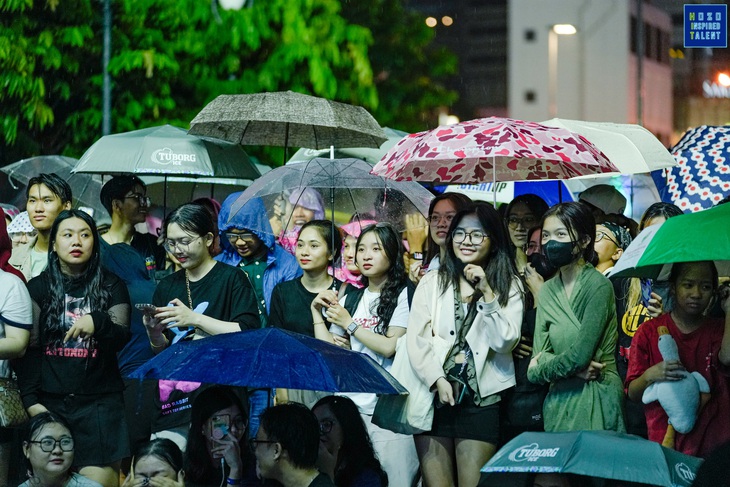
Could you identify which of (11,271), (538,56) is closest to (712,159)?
(11,271)

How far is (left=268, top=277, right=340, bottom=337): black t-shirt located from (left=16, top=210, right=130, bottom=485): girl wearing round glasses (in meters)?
1.09

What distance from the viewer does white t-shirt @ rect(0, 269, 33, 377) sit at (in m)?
7.39

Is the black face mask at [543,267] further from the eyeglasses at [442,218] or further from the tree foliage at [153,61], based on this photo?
the tree foliage at [153,61]

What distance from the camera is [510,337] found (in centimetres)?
709

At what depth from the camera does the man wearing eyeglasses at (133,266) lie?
8.02 metres

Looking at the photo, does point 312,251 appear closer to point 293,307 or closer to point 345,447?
point 293,307

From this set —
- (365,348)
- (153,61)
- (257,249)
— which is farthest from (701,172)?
(153,61)

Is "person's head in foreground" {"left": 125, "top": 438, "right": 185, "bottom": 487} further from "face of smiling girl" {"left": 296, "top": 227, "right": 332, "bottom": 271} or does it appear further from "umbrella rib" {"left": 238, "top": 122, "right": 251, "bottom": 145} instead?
"umbrella rib" {"left": 238, "top": 122, "right": 251, "bottom": 145}

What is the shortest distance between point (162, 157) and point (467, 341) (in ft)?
13.0

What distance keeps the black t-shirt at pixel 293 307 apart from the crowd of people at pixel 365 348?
0.04 ft

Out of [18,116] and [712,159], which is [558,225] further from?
[18,116]

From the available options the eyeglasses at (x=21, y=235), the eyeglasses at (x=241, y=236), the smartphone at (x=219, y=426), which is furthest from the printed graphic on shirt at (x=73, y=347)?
the eyeglasses at (x=21, y=235)

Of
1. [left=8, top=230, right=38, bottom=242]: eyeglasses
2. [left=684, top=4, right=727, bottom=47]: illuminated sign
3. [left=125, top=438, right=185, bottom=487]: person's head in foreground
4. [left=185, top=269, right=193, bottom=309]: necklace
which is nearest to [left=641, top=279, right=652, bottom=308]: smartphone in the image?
[left=185, top=269, right=193, bottom=309]: necklace

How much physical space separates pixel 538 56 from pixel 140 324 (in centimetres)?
5063
